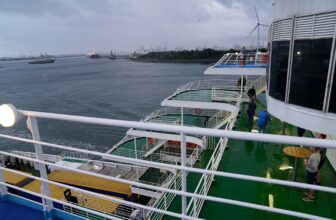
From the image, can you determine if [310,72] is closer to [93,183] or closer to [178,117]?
[178,117]

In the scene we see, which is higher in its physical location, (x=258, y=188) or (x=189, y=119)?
(x=258, y=188)

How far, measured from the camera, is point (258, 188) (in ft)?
19.1

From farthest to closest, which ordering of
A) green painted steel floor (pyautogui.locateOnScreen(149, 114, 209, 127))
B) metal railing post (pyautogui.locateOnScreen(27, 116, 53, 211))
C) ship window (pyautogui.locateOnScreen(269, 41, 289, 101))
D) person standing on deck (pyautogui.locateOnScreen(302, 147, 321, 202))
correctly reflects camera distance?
green painted steel floor (pyautogui.locateOnScreen(149, 114, 209, 127)), ship window (pyautogui.locateOnScreen(269, 41, 289, 101)), person standing on deck (pyautogui.locateOnScreen(302, 147, 321, 202)), metal railing post (pyautogui.locateOnScreen(27, 116, 53, 211))

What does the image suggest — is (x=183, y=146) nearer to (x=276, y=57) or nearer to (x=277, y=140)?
(x=277, y=140)

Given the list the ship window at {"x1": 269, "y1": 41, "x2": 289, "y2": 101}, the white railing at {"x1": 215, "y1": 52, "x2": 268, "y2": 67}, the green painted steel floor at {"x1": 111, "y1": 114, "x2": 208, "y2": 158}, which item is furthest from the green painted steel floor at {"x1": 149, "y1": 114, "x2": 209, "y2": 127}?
the ship window at {"x1": 269, "y1": 41, "x2": 289, "y2": 101}

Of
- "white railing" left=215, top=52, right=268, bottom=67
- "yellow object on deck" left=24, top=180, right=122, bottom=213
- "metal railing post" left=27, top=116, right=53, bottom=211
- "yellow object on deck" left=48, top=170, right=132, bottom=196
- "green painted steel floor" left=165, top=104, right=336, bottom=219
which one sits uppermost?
"white railing" left=215, top=52, right=268, bottom=67

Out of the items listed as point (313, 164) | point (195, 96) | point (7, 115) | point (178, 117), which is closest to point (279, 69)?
point (313, 164)

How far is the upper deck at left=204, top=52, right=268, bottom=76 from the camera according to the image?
12.5 m

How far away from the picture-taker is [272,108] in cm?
611

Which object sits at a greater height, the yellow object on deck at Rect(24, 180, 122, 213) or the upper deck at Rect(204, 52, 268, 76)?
the upper deck at Rect(204, 52, 268, 76)

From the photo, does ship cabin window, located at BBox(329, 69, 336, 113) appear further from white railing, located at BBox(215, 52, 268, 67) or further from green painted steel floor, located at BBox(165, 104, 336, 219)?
white railing, located at BBox(215, 52, 268, 67)

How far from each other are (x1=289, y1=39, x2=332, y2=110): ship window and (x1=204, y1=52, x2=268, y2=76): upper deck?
7.56 m

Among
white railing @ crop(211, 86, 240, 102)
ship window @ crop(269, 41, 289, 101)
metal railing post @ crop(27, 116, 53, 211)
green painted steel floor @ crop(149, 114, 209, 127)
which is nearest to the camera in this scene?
metal railing post @ crop(27, 116, 53, 211)

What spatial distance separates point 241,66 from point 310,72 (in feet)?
27.1
